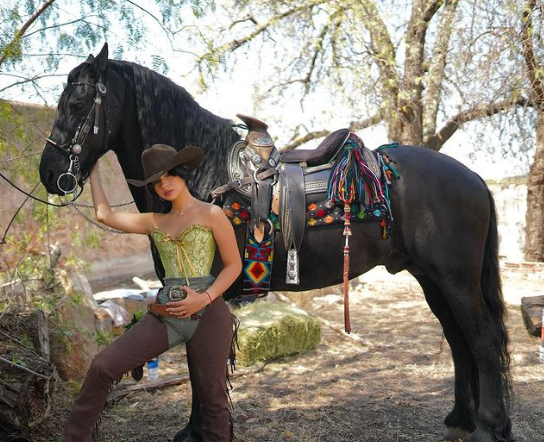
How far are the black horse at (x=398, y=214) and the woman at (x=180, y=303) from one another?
1.70 ft

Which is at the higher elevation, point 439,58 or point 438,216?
point 439,58

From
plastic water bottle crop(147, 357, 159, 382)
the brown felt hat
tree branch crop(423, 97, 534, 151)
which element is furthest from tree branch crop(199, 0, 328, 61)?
the brown felt hat

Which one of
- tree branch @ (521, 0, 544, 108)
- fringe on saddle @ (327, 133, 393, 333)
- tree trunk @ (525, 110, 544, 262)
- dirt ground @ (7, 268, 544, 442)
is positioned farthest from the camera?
tree trunk @ (525, 110, 544, 262)

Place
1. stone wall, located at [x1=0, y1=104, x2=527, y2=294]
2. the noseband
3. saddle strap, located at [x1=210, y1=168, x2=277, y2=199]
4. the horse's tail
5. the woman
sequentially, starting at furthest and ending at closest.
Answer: stone wall, located at [x1=0, y1=104, x2=527, y2=294] → the horse's tail → saddle strap, located at [x1=210, y1=168, x2=277, y2=199] → the noseband → the woman

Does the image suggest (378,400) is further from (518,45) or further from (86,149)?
(518,45)

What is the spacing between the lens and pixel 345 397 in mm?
4594

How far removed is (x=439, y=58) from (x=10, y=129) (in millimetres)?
5870

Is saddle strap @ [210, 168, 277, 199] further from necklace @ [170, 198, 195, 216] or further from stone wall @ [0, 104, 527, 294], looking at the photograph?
stone wall @ [0, 104, 527, 294]

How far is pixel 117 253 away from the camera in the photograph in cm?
1012

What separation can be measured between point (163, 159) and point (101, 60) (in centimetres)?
81

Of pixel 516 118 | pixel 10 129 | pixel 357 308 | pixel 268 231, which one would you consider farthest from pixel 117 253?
pixel 268 231

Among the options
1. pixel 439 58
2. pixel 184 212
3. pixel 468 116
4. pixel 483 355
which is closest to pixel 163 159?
pixel 184 212

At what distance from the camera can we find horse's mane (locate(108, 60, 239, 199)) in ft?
10.1

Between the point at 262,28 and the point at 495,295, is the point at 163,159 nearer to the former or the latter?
the point at 495,295
